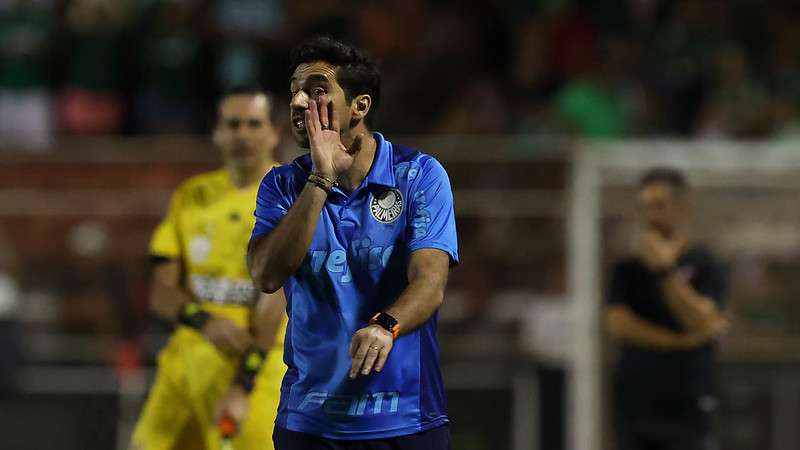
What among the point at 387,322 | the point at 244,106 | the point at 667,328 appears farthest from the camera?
the point at 667,328

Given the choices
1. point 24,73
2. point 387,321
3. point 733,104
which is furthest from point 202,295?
point 733,104

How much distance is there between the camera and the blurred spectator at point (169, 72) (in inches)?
506

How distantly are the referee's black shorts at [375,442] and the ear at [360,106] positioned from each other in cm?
94

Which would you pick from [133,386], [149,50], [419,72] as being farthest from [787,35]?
[133,386]

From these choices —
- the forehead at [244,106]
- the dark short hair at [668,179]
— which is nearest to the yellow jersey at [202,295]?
the forehead at [244,106]

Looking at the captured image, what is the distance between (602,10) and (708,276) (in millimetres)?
5871

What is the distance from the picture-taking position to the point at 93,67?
12977 millimetres

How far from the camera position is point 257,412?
6430 mm

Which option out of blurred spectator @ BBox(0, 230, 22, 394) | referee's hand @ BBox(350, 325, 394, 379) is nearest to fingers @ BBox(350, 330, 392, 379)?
referee's hand @ BBox(350, 325, 394, 379)

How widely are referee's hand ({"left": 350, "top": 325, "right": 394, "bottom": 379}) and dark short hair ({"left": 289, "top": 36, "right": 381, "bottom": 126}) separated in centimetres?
71

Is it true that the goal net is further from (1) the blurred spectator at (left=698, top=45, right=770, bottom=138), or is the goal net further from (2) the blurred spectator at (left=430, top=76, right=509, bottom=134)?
(2) the blurred spectator at (left=430, top=76, right=509, bottom=134)

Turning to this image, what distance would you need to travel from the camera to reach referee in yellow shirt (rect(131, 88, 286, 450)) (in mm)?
6840

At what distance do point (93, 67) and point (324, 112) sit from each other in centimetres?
900

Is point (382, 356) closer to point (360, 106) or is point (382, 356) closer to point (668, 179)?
point (360, 106)
